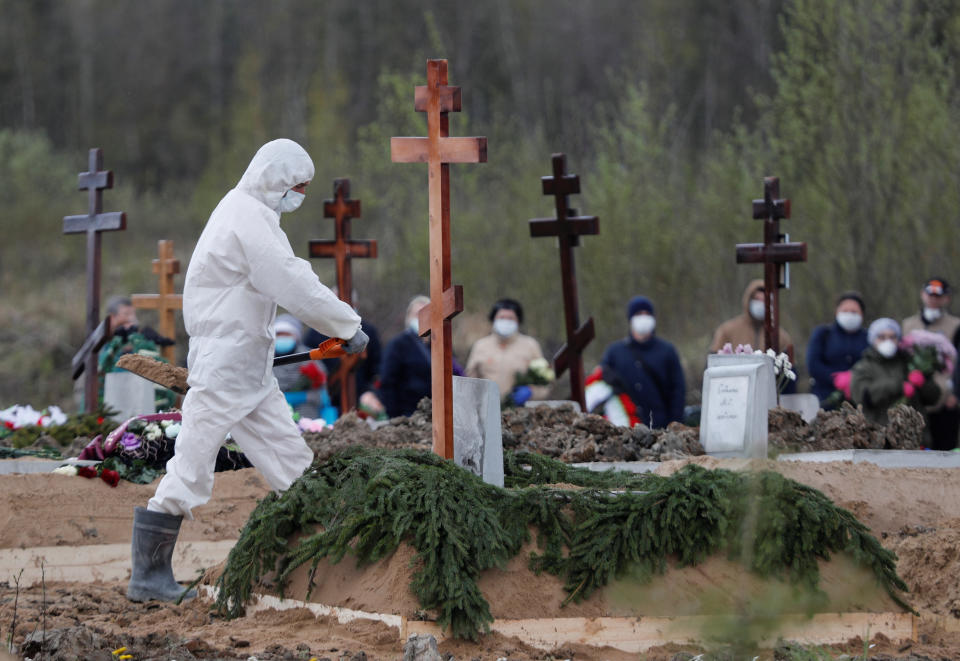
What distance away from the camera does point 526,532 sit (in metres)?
6.12

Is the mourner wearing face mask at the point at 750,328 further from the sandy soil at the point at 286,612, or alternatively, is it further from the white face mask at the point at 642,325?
the sandy soil at the point at 286,612

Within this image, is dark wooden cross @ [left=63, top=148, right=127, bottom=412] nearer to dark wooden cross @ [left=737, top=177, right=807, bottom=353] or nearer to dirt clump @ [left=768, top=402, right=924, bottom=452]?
dark wooden cross @ [left=737, top=177, right=807, bottom=353]

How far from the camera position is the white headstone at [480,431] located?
695cm

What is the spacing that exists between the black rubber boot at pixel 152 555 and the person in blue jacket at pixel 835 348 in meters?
7.33

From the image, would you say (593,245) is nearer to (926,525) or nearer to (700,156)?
(700,156)

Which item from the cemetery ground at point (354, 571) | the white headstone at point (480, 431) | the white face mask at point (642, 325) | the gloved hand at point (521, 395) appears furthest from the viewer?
the gloved hand at point (521, 395)

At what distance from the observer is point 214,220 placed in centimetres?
696

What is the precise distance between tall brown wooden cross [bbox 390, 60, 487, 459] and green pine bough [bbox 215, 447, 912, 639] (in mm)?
818

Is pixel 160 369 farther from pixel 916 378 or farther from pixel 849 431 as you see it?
pixel 916 378

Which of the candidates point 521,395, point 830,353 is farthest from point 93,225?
point 830,353

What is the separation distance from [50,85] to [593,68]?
51.0 ft

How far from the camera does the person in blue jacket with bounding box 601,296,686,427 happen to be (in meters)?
12.2

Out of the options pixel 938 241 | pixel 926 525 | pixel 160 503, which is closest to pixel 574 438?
pixel 926 525

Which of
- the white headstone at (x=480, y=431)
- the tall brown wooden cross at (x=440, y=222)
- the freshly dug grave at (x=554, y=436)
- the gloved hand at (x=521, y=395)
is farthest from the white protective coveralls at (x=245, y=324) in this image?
the gloved hand at (x=521, y=395)
